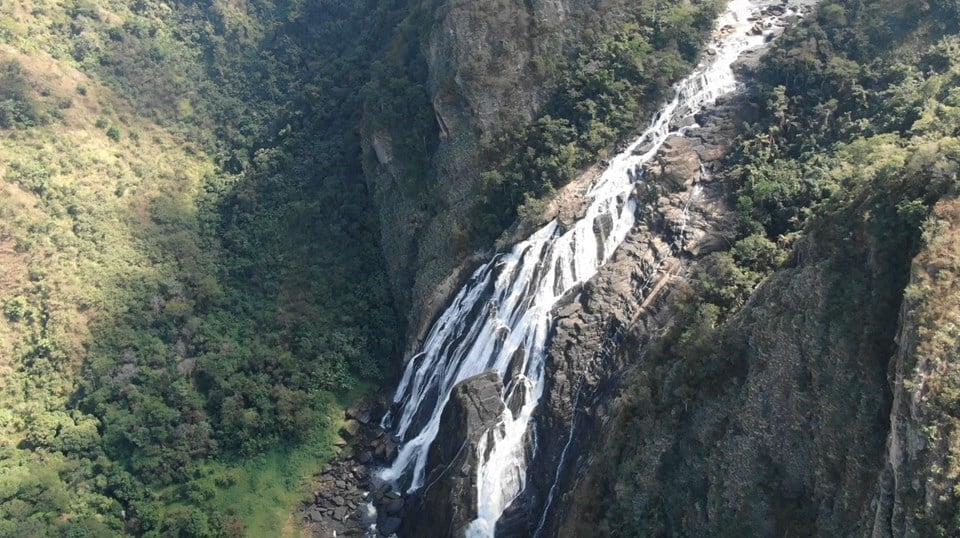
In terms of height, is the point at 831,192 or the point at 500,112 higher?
the point at 500,112

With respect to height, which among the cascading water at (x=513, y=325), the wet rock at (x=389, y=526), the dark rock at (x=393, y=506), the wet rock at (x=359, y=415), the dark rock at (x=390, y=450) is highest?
the cascading water at (x=513, y=325)

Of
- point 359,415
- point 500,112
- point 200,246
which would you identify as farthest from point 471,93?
point 200,246

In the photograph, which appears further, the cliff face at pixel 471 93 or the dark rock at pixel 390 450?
the cliff face at pixel 471 93

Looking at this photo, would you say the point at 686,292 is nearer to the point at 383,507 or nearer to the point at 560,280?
the point at 560,280

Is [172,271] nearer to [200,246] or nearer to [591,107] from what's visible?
[200,246]

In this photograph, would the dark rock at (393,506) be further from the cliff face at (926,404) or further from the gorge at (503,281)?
the cliff face at (926,404)

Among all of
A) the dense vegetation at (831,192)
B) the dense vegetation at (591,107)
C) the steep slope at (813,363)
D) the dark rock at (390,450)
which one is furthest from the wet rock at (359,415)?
the dense vegetation at (831,192)

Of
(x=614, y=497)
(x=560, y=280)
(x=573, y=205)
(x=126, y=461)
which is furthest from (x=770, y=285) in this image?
(x=126, y=461)
